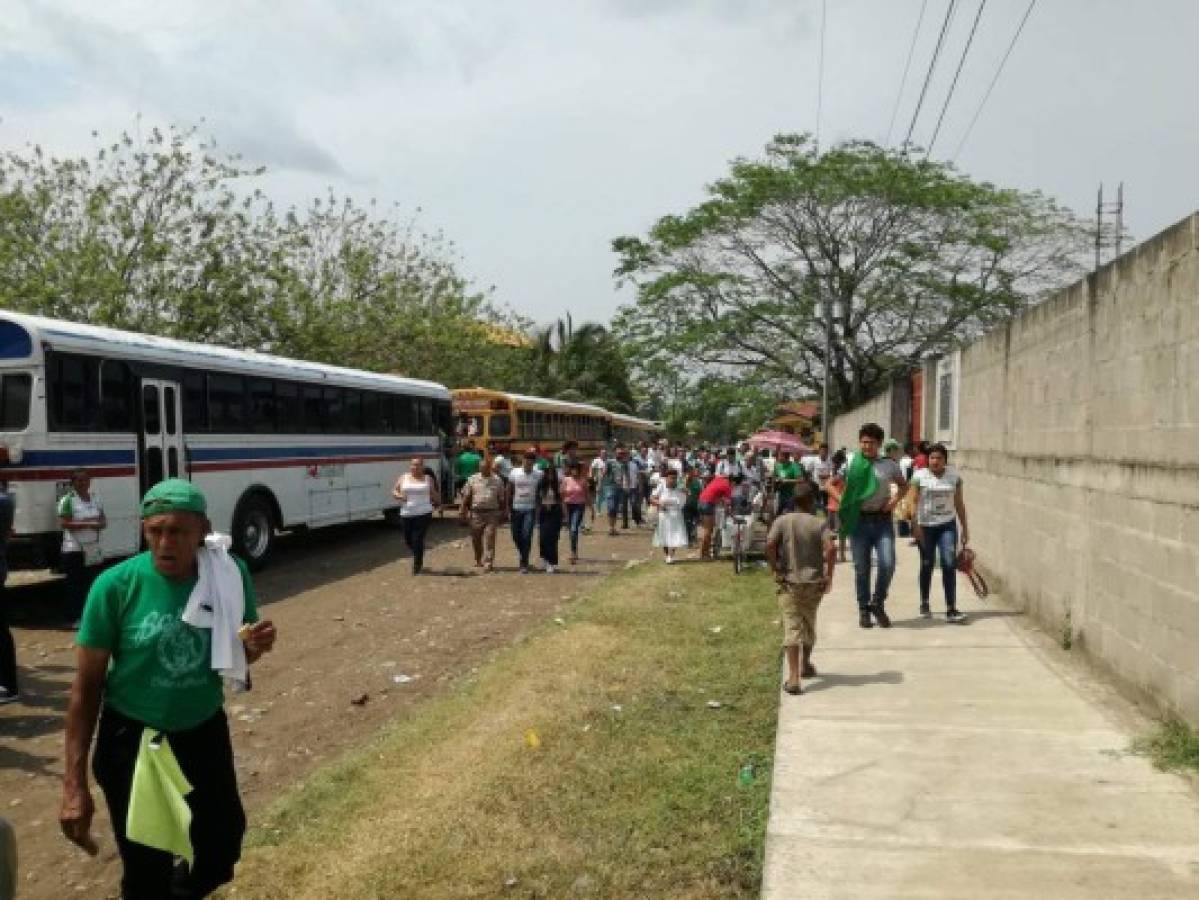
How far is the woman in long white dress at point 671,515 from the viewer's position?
13.6m

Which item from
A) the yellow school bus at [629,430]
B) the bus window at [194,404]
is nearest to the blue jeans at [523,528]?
the bus window at [194,404]

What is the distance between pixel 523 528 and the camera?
44.3 feet

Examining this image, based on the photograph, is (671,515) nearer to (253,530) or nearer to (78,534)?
(253,530)

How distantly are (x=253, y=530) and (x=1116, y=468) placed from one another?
1072 centimetres

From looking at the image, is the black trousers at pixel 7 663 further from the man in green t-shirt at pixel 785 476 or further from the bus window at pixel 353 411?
the man in green t-shirt at pixel 785 476

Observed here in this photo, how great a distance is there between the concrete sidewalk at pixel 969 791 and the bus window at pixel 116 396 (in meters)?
7.79

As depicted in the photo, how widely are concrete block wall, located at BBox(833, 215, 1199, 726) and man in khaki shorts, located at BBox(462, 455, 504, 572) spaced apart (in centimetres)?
630

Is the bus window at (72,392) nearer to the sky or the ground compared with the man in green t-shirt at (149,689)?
nearer to the sky

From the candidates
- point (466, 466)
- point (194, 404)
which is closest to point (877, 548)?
point (194, 404)

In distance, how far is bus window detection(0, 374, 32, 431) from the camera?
970cm

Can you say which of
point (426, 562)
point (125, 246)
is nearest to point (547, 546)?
point (426, 562)

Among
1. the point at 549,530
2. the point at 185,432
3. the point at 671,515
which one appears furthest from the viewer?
the point at 671,515

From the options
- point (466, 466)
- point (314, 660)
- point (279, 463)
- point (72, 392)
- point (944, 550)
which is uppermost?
point (72, 392)

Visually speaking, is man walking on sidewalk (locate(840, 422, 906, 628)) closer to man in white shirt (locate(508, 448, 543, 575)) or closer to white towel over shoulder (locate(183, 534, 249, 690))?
man in white shirt (locate(508, 448, 543, 575))
